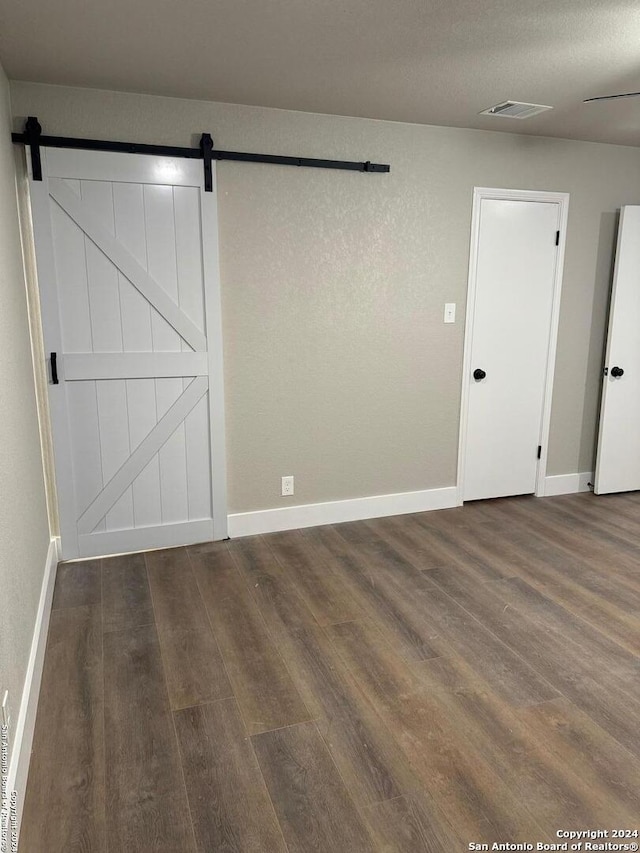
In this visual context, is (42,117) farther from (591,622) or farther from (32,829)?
(591,622)

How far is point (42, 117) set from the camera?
115 inches

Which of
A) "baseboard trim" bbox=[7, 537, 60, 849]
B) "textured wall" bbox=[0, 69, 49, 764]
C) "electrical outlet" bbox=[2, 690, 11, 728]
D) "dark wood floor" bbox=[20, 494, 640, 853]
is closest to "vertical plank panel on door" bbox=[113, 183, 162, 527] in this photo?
"dark wood floor" bbox=[20, 494, 640, 853]

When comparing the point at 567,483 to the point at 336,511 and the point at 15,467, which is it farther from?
the point at 15,467

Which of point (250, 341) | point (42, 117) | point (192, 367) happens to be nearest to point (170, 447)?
point (192, 367)

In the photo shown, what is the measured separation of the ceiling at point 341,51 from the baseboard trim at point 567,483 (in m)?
2.42

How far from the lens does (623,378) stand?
4367mm

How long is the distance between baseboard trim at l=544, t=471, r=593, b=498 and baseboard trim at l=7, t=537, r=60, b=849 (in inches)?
134

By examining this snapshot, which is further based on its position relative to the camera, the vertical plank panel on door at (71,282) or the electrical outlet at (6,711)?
the vertical plank panel on door at (71,282)

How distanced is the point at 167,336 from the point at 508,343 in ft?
7.54

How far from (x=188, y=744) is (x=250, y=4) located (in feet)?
8.26

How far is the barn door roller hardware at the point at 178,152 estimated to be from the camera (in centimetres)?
288

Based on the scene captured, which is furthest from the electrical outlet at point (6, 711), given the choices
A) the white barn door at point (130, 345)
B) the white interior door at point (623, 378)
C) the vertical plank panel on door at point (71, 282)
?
the white interior door at point (623, 378)

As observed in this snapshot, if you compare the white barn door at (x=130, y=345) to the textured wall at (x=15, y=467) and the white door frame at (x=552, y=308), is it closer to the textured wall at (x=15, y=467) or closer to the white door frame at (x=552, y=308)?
the textured wall at (x=15, y=467)

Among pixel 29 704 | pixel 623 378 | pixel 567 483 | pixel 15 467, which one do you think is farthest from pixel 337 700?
pixel 623 378
